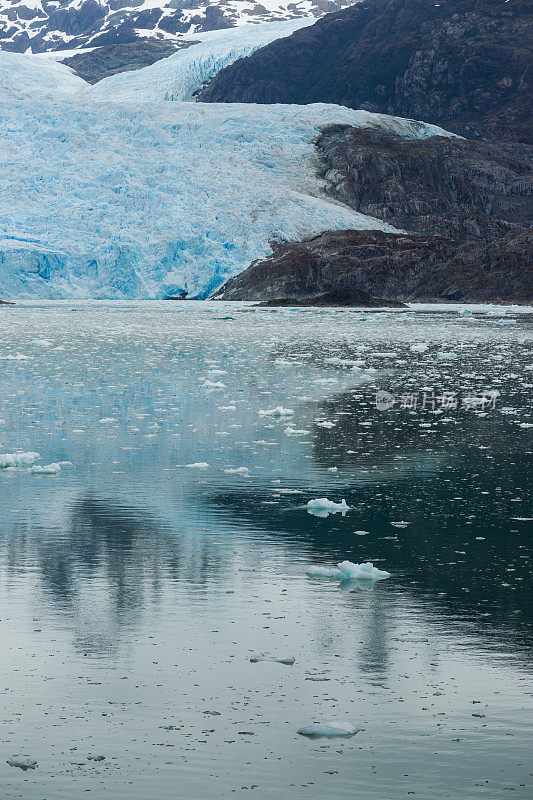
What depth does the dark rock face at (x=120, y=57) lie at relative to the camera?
467ft

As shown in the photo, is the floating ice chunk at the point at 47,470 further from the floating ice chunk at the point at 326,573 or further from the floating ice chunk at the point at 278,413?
the floating ice chunk at the point at 278,413

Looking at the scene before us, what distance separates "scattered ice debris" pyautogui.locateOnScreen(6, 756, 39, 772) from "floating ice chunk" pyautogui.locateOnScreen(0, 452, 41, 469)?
18.2ft

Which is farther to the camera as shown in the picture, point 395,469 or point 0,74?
point 0,74

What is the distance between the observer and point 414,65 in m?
124

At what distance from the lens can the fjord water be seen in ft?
11.1

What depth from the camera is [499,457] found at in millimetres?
9406

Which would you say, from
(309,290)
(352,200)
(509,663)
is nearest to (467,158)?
(352,200)

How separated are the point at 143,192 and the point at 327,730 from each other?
54.2 meters

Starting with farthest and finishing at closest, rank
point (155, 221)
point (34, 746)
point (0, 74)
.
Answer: point (0, 74)
point (155, 221)
point (34, 746)

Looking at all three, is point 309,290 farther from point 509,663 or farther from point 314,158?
point 509,663

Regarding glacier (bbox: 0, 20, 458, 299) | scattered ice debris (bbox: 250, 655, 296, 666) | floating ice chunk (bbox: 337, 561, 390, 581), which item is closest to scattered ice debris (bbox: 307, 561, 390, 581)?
floating ice chunk (bbox: 337, 561, 390, 581)

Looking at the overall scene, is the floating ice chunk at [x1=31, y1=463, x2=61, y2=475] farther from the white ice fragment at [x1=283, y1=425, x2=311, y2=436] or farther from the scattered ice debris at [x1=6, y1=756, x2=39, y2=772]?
the scattered ice debris at [x1=6, y1=756, x2=39, y2=772]

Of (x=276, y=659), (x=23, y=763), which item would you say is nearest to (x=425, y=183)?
(x=276, y=659)

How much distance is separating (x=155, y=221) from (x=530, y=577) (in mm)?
50170
